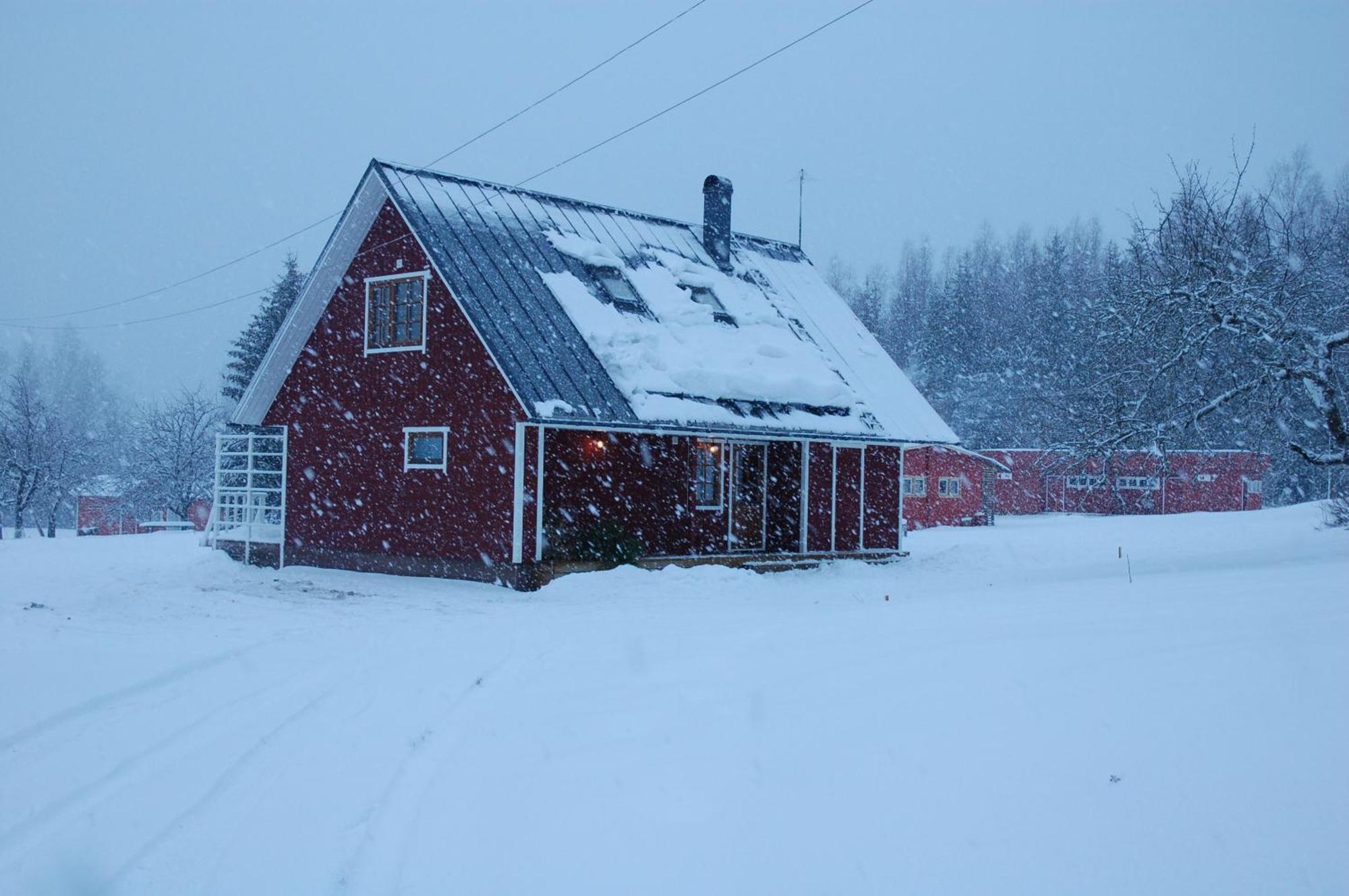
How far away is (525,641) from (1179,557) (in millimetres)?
11808

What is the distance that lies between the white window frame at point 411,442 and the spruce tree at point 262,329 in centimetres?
2243

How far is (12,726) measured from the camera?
714 centimetres

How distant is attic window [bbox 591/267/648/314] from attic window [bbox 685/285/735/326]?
1344 millimetres

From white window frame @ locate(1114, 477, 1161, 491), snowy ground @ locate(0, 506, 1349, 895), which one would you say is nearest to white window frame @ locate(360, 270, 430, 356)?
snowy ground @ locate(0, 506, 1349, 895)

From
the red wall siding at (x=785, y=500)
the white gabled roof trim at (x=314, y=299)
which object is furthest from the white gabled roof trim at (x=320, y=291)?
the red wall siding at (x=785, y=500)

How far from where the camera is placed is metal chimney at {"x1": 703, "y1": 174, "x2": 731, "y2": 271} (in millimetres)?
22672

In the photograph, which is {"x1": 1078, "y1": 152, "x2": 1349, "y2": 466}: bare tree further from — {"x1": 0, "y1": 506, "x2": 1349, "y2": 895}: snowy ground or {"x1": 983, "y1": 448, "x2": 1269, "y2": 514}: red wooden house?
{"x1": 983, "y1": 448, "x2": 1269, "y2": 514}: red wooden house

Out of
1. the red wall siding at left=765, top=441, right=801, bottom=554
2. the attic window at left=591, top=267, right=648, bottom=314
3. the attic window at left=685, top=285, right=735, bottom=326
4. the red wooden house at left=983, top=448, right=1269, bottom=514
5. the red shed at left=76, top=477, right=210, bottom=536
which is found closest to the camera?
the attic window at left=591, top=267, right=648, bottom=314

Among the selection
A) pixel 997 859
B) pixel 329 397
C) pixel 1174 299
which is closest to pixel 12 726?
pixel 997 859

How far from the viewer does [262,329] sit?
38.0m

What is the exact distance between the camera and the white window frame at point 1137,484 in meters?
39.1

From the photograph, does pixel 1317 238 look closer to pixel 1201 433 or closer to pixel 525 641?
pixel 1201 433

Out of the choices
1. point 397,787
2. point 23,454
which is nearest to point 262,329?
point 23,454

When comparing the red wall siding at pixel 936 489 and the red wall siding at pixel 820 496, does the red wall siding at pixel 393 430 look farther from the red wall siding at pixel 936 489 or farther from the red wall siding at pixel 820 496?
the red wall siding at pixel 936 489
